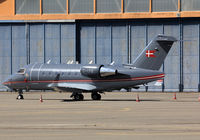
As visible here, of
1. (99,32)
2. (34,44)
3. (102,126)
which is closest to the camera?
(102,126)

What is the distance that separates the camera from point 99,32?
61219 mm

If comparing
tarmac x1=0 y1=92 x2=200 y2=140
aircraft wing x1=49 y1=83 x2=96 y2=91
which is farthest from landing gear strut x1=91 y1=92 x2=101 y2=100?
tarmac x1=0 y1=92 x2=200 y2=140

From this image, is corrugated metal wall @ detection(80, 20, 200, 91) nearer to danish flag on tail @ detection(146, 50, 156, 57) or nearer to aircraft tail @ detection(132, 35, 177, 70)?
aircraft tail @ detection(132, 35, 177, 70)

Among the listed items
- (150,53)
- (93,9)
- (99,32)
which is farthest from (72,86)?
(93,9)

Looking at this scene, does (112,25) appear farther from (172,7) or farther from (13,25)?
(13,25)

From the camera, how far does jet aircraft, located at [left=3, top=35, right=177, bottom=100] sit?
38.5 m

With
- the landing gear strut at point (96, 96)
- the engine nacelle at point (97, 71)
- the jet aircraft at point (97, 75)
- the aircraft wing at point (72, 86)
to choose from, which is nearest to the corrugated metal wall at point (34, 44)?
the jet aircraft at point (97, 75)

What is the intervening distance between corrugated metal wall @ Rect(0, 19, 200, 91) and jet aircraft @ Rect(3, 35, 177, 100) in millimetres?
18320

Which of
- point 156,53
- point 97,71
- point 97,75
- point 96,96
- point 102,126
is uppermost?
point 156,53

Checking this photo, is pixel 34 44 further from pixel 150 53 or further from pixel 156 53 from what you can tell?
pixel 156 53

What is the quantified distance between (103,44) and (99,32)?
62.1 inches

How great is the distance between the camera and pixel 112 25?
60.9m

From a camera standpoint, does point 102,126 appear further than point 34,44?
No

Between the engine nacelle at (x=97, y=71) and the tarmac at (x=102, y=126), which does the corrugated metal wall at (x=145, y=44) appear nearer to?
the engine nacelle at (x=97, y=71)
